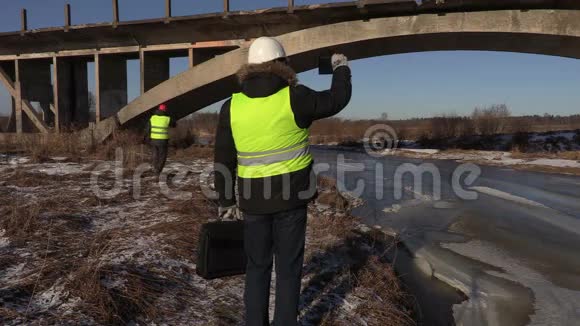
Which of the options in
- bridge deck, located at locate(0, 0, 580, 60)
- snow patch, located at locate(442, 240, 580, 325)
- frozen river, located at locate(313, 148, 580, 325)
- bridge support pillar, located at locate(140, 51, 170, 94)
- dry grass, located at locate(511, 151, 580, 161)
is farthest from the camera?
dry grass, located at locate(511, 151, 580, 161)

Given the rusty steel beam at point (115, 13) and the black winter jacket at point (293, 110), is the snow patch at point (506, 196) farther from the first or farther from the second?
the rusty steel beam at point (115, 13)

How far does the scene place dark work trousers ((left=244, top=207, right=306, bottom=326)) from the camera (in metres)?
2.29

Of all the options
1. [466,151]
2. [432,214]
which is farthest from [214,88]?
[466,151]

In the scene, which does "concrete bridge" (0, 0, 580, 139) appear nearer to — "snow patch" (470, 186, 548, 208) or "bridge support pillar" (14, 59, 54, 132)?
"bridge support pillar" (14, 59, 54, 132)

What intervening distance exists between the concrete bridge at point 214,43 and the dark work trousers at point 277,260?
9669 millimetres

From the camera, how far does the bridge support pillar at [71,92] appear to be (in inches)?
632

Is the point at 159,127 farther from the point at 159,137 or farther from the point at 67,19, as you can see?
the point at 67,19

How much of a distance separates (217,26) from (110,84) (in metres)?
6.10

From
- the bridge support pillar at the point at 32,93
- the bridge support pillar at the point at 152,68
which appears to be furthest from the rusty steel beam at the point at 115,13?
the bridge support pillar at the point at 32,93

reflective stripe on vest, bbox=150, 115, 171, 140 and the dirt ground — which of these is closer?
the dirt ground

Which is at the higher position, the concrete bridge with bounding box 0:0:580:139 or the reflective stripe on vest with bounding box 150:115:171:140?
the concrete bridge with bounding box 0:0:580:139

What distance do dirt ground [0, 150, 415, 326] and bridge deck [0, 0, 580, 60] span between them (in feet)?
23.8

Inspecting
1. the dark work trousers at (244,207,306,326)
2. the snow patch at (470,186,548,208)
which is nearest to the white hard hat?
the dark work trousers at (244,207,306,326)

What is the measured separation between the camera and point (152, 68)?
48.9 feet
